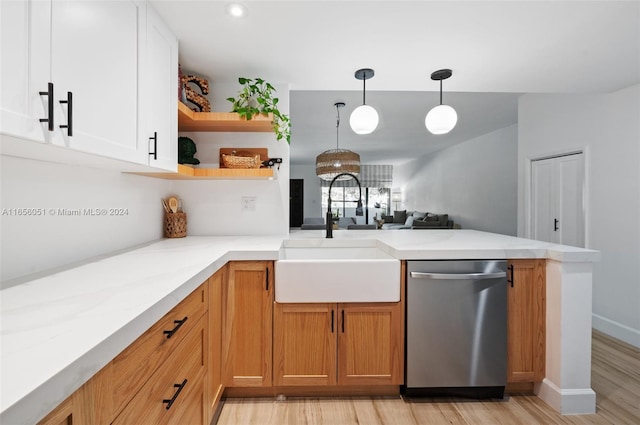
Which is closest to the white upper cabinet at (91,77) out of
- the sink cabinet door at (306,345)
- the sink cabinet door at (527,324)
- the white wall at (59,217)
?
the white wall at (59,217)

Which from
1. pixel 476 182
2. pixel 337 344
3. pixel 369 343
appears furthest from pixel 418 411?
pixel 476 182

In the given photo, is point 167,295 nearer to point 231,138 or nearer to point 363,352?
point 363,352

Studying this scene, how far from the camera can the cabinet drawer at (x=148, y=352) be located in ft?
2.43

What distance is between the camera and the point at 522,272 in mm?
1850

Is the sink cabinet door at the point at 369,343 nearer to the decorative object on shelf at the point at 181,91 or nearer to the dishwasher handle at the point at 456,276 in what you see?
the dishwasher handle at the point at 456,276

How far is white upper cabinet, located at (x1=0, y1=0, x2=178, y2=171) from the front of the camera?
811 millimetres

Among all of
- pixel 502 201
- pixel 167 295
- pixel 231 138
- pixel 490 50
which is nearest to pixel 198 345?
pixel 167 295

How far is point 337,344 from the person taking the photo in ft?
5.89

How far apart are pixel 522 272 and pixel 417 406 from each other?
0.99m

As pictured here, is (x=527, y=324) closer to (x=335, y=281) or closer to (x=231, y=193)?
(x=335, y=281)

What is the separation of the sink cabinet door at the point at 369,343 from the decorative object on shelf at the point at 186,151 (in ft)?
4.86

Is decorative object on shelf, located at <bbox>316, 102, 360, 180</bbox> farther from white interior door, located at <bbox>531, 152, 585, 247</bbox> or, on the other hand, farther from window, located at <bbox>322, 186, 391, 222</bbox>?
window, located at <bbox>322, 186, 391, 222</bbox>

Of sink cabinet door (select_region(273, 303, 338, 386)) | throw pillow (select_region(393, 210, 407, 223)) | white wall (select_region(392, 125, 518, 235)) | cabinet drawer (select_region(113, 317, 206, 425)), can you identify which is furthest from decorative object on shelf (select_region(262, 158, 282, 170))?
throw pillow (select_region(393, 210, 407, 223))

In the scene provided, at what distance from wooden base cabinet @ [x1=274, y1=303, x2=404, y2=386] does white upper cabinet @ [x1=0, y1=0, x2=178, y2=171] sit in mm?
1160
